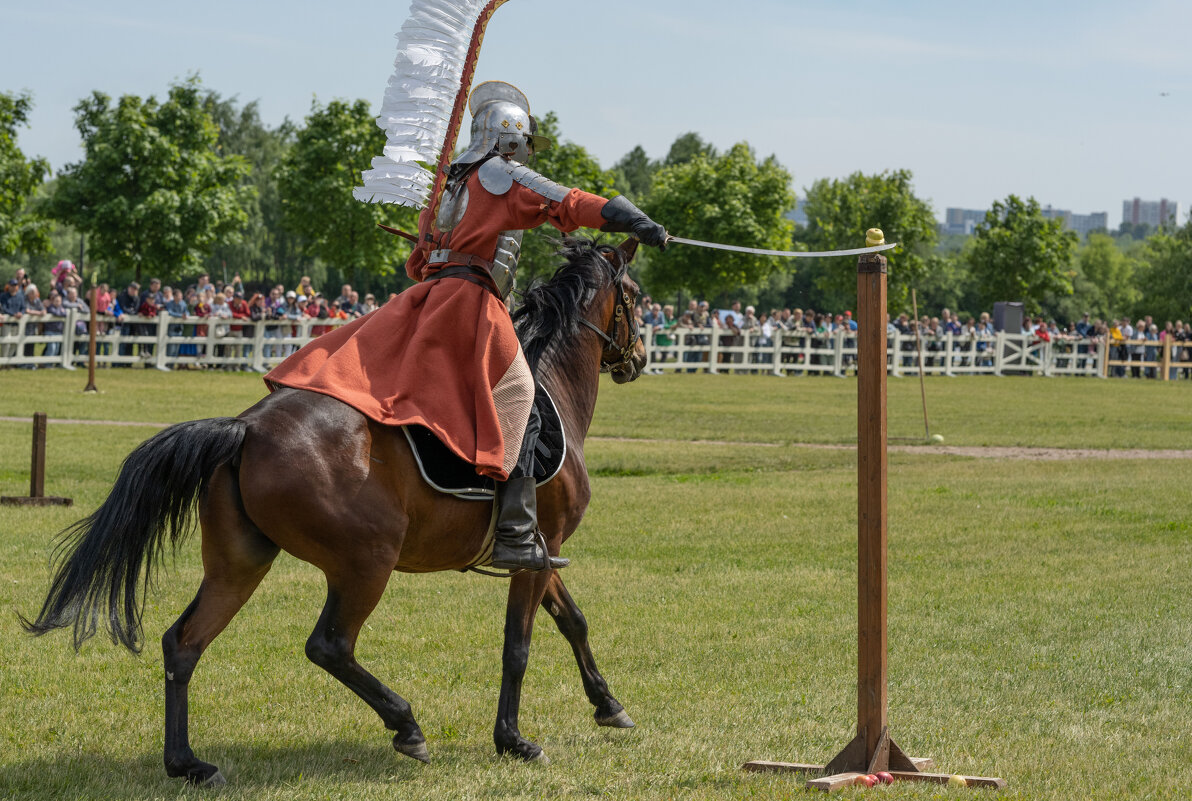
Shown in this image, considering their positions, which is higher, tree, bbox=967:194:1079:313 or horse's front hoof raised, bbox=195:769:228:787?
tree, bbox=967:194:1079:313

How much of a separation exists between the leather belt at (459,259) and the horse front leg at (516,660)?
1.34 m

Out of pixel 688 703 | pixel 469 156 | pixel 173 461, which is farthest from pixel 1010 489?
pixel 173 461

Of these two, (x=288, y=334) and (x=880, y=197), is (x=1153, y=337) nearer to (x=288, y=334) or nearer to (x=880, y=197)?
(x=880, y=197)

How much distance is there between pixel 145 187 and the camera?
38.0 metres

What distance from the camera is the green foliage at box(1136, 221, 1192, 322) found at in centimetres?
6831

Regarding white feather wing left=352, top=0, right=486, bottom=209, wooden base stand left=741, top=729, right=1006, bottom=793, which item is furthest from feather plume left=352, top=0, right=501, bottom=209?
wooden base stand left=741, top=729, right=1006, bottom=793

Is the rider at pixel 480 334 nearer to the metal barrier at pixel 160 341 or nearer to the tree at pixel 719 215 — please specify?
the metal barrier at pixel 160 341

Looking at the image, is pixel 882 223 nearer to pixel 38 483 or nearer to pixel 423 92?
pixel 38 483

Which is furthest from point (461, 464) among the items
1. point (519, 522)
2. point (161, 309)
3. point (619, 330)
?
point (161, 309)

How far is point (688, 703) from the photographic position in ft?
21.2

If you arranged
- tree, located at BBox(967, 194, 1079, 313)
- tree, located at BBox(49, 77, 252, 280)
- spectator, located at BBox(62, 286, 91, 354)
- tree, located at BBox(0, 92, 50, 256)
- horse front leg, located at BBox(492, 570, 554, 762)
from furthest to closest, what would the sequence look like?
tree, located at BBox(967, 194, 1079, 313), tree, located at BBox(49, 77, 252, 280), tree, located at BBox(0, 92, 50, 256), spectator, located at BBox(62, 286, 91, 354), horse front leg, located at BBox(492, 570, 554, 762)

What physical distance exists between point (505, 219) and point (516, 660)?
6.14 feet

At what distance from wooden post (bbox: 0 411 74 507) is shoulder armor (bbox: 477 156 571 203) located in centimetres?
741

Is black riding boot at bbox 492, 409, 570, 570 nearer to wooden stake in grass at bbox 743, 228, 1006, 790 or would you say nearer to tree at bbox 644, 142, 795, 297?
wooden stake in grass at bbox 743, 228, 1006, 790
